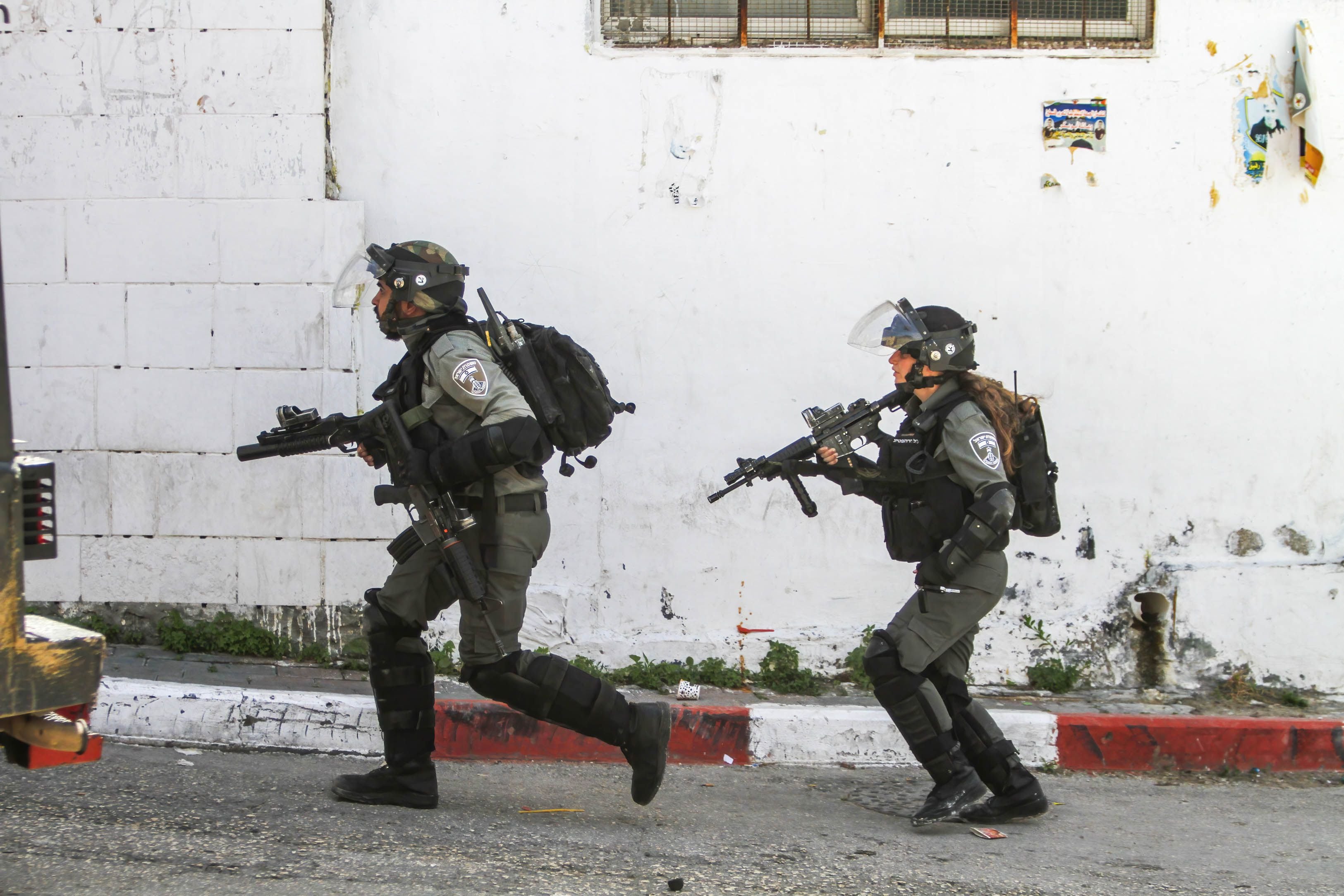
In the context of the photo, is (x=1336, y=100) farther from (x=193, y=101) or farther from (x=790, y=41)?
(x=193, y=101)

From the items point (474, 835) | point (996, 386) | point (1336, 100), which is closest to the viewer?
point (474, 835)

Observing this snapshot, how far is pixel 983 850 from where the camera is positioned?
13.2 ft

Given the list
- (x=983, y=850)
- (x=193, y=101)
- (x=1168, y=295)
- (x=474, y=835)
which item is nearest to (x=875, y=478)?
(x=983, y=850)

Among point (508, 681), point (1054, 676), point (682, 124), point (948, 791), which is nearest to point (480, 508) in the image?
point (508, 681)

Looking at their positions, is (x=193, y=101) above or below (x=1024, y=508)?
above

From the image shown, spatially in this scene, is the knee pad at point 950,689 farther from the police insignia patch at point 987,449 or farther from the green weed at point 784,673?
the green weed at point 784,673

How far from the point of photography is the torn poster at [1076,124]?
5570 millimetres

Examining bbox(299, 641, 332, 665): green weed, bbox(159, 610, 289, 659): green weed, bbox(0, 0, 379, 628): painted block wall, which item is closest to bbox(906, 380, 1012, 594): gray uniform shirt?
bbox(0, 0, 379, 628): painted block wall

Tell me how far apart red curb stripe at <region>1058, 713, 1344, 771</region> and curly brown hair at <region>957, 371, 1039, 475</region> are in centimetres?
151

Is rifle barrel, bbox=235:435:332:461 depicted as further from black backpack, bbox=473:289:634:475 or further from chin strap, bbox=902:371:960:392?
chin strap, bbox=902:371:960:392

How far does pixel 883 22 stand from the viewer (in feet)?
18.6

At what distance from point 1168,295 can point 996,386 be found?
1.78 m

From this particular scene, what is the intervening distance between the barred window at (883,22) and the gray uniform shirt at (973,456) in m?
2.13

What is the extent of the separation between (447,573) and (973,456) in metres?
1.68
